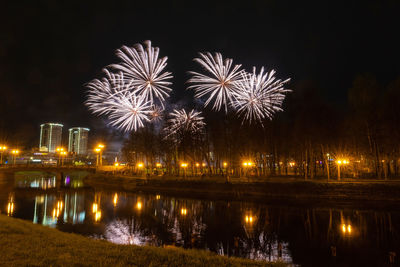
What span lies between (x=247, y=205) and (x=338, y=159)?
21.5 metres

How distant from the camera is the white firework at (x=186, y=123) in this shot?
71.4 m

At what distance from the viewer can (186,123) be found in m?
73.0

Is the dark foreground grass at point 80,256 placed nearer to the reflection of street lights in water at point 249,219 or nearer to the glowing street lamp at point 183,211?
the reflection of street lights in water at point 249,219

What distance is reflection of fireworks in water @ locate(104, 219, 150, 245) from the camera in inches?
1010

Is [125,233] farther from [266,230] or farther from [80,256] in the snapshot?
[80,256]

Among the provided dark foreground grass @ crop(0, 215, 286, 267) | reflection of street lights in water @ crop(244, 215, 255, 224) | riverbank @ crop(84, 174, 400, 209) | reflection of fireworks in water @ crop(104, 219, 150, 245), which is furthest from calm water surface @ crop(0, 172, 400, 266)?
dark foreground grass @ crop(0, 215, 286, 267)

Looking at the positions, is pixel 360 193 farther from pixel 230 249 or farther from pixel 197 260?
pixel 197 260

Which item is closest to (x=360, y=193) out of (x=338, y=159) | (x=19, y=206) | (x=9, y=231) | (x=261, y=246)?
(x=338, y=159)

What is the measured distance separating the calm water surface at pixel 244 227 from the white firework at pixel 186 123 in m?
27.7

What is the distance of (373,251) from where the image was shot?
22.3 m

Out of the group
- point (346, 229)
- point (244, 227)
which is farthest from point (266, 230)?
point (346, 229)

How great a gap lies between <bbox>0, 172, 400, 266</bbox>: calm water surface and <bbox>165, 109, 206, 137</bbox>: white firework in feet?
90.7

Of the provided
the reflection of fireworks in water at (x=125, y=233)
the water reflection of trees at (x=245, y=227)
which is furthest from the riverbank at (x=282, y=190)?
the reflection of fireworks in water at (x=125, y=233)

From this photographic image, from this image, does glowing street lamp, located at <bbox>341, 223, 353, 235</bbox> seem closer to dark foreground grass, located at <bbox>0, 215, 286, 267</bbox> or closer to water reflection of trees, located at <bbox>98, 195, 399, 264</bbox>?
water reflection of trees, located at <bbox>98, 195, 399, 264</bbox>
